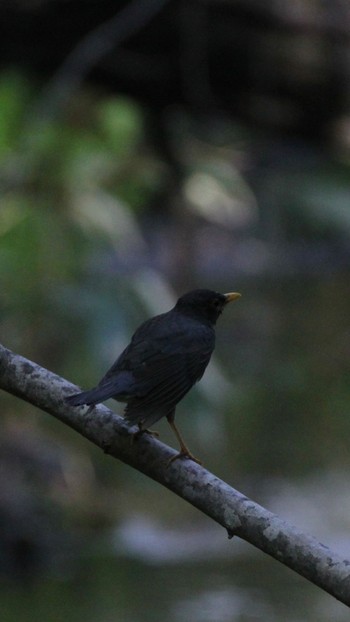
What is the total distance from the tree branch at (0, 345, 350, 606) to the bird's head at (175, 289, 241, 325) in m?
1.24

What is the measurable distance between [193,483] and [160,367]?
0.92m

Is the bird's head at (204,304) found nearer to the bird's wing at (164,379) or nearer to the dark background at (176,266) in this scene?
the bird's wing at (164,379)

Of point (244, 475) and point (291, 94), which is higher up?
point (291, 94)

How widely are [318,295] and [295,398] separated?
3122mm

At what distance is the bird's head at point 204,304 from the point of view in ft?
15.9

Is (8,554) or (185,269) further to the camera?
(185,269)

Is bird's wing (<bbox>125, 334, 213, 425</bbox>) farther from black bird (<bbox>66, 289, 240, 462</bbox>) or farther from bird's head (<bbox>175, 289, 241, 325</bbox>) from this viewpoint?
bird's head (<bbox>175, 289, 241, 325</bbox>)

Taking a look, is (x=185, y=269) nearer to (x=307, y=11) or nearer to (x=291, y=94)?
(x=291, y=94)

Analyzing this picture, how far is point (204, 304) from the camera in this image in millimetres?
4891

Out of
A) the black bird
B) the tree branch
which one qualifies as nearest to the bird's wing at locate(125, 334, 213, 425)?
the black bird

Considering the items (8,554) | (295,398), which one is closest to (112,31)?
(295,398)

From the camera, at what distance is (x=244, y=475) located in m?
9.08

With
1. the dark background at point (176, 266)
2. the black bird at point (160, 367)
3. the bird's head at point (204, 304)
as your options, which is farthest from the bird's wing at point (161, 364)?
the dark background at point (176, 266)

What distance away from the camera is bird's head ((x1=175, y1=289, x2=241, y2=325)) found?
15.9 ft
